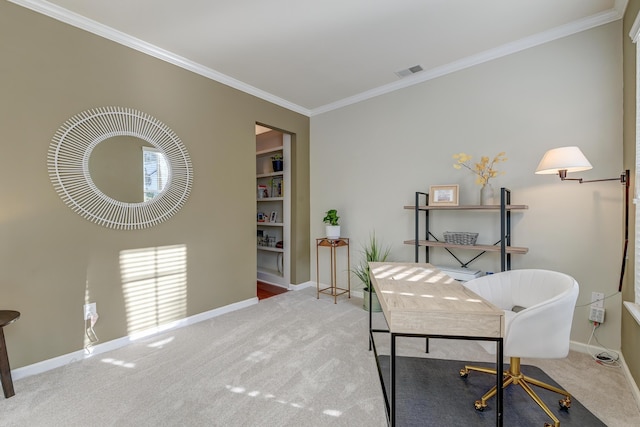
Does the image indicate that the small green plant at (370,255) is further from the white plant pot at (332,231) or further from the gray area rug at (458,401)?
the gray area rug at (458,401)

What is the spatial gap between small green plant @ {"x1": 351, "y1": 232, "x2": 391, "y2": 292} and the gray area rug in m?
1.32

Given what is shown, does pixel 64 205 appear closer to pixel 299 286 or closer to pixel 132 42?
pixel 132 42

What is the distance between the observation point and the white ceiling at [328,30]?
6.87ft

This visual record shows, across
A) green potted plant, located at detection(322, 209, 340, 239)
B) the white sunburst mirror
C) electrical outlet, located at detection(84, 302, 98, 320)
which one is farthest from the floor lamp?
electrical outlet, located at detection(84, 302, 98, 320)

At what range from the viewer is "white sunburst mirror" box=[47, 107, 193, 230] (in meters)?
2.16

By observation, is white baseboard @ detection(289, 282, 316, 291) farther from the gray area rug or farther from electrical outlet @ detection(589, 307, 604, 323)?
electrical outlet @ detection(589, 307, 604, 323)

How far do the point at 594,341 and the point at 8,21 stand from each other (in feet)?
16.2

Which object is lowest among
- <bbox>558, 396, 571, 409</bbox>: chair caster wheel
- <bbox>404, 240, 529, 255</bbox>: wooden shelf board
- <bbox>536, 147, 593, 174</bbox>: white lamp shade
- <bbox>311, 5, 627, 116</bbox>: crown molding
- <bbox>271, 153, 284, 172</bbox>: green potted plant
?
<bbox>558, 396, 571, 409</bbox>: chair caster wheel

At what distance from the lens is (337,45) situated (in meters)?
2.57

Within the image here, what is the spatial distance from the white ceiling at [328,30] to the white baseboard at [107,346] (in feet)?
8.44

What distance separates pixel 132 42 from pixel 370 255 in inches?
125

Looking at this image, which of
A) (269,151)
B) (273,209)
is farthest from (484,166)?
(273,209)

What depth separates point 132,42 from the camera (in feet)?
8.13

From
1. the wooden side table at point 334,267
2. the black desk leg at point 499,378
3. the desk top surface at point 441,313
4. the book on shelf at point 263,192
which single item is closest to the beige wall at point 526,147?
the wooden side table at point 334,267
